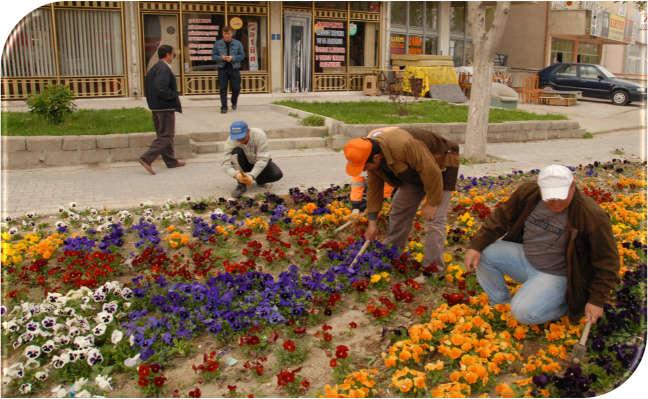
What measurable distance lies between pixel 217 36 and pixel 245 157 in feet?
37.5

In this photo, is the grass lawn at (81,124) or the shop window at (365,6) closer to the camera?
the grass lawn at (81,124)

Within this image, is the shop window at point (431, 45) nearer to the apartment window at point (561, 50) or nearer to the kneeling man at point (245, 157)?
the apartment window at point (561, 50)

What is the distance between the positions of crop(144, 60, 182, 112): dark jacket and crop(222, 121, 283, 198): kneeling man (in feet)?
6.42

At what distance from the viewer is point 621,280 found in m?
5.14

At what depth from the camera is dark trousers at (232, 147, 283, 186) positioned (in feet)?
26.8

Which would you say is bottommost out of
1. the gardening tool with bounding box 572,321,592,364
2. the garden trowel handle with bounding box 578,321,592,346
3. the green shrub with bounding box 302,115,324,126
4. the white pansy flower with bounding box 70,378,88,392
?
the white pansy flower with bounding box 70,378,88,392

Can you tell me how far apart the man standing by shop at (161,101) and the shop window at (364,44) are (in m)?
12.6

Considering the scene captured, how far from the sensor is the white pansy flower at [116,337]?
14.1 ft

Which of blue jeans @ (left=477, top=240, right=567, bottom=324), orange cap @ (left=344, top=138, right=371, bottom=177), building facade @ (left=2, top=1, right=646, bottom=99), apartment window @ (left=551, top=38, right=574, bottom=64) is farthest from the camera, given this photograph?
apartment window @ (left=551, top=38, right=574, bottom=64)

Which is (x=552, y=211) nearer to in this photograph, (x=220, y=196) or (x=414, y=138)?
(x=414, y=138)

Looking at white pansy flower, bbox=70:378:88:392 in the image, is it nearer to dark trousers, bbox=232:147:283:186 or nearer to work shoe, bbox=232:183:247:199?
work shoe, bbox=232:183:247:199

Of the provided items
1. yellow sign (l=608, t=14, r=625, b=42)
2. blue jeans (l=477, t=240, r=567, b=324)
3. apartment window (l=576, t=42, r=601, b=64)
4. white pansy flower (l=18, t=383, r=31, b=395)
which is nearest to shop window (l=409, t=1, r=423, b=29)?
apartment window (l=576, t=42, r=601, b=64)

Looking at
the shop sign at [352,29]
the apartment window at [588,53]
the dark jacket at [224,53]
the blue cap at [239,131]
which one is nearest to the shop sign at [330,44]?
the shop sign at [352,29]

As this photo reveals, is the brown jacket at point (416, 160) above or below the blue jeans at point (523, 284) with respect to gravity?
above
